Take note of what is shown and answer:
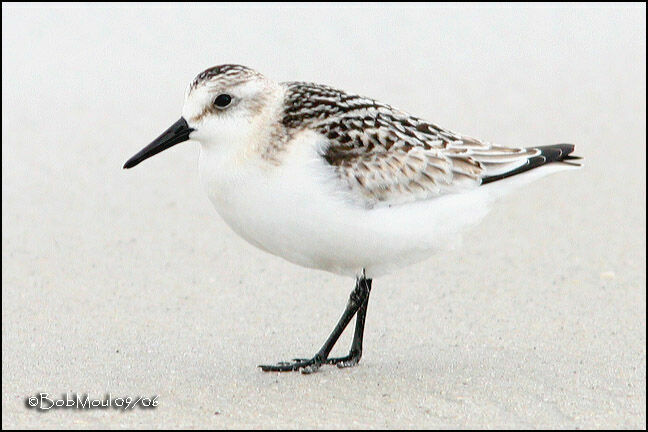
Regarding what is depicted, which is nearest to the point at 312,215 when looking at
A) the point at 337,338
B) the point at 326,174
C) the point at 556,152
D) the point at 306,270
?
the point at 326,174

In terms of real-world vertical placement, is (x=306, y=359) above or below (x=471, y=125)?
below

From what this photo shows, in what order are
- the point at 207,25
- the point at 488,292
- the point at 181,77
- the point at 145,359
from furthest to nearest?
the point at 207,25 → the point at 181,77 → the point at 488,292 → the point at 145,359

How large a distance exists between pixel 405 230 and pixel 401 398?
2.66 ft

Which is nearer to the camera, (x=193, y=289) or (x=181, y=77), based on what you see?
(x=193, y=289)

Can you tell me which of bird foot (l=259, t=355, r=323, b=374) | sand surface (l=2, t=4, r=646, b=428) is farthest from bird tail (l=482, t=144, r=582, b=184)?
bird foot (l=259, t=355, r=323, b=374)

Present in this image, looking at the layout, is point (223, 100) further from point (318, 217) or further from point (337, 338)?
point (337, 338)


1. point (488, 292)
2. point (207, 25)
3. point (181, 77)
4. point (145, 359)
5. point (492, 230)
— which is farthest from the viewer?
point (207, 25)

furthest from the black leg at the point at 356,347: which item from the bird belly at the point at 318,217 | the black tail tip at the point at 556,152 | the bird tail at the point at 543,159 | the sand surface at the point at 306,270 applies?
the black tail tip at the point at 556,152

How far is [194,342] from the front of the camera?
20.8 ft

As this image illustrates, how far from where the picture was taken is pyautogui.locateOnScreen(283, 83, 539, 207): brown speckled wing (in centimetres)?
540

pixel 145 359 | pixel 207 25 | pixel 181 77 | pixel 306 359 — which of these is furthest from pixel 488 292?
pixel 207 25

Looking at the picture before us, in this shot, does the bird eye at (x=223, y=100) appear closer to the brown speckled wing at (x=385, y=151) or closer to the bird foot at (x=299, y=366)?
the brown speckled wing at (x=385, y=151)

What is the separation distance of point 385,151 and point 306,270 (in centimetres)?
218

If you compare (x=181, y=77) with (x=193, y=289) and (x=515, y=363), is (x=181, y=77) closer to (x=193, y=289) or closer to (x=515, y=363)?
(x=193, y=289)
